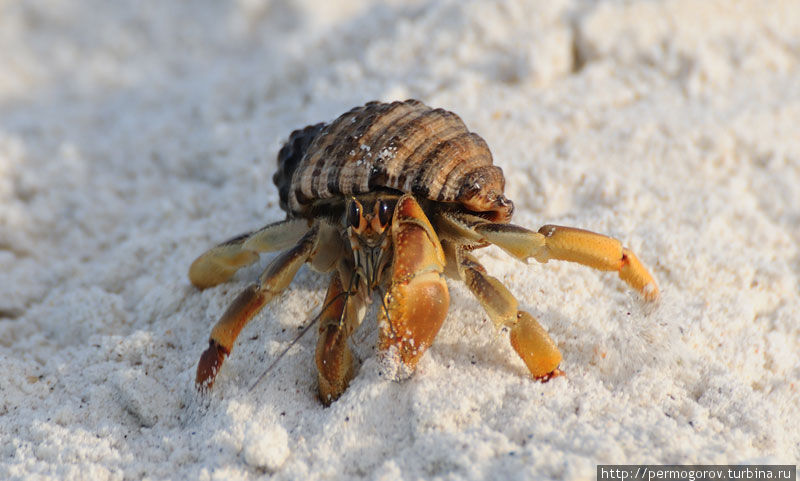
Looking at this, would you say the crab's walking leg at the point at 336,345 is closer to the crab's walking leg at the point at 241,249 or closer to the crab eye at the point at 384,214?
the crab eye at the point at 384,214

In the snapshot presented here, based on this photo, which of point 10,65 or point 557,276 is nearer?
point 557,276

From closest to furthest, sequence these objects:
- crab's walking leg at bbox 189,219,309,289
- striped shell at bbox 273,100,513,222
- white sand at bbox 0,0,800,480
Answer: white sand at bbox 0,0,800,480 → striped shell at bbox 273,100,513,222 → crab's walking leg at bbox 189,219,309,289

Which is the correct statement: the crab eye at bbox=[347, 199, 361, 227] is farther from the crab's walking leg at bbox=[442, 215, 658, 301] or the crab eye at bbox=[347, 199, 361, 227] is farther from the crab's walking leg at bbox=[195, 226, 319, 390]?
the crab's walking leg at bbox=[442, 215, 658, 301]

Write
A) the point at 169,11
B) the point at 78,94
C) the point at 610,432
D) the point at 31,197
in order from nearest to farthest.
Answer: the point at 610,432, the point at 31,197, the point at 78,94, the point at 169,11

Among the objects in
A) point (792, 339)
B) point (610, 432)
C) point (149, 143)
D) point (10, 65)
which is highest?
point (10, 65)

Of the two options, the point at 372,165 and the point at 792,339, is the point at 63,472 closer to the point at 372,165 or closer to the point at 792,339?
the point at 372,165

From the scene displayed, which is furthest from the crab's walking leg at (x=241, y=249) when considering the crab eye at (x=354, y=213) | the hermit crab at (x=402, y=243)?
the crab eye at (x=354, y=213)

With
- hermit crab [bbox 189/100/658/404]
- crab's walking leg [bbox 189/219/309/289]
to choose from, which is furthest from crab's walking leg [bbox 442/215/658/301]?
crab's walking leg [bbox 189/219/309/289]

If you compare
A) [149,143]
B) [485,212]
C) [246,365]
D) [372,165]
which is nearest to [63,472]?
[246,365]
